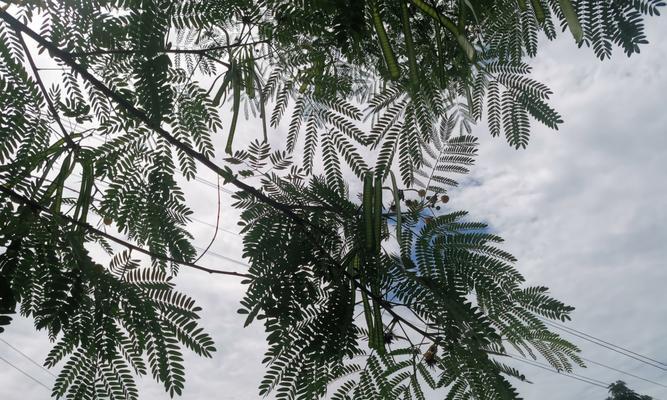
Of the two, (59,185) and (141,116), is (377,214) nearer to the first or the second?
(141,116)

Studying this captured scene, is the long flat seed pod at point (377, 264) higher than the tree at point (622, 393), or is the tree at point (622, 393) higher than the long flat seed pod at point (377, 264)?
the tree at point (622, 393)

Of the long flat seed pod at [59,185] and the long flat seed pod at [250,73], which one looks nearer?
the long flat seed pod at [59,185]

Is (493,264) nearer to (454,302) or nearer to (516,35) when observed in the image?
(454,302)

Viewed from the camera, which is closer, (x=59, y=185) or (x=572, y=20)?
(x=572, y=20)

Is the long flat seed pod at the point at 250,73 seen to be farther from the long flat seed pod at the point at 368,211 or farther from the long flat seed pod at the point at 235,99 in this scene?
the long flat seed pod at the point at 368,211

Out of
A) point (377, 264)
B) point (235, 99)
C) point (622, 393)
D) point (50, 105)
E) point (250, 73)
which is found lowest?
point (377, 264)

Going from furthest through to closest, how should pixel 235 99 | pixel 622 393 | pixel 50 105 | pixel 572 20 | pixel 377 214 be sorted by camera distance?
pixel 622 393 < pixel 50 105 < pixel 235 99 < pixel 377 214 < pixel 572 20

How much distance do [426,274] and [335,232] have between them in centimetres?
31

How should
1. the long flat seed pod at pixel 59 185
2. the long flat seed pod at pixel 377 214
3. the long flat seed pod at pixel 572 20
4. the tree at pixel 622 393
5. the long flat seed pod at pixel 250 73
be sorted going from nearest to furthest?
the long flat seed pod at pixel 572 20 → the long flat seed pod at pixel 377 214 → the long flat seed pod at pixel 59 185 → the long flat seed pod at pixel 250 73 → the tree at pixel 622 393

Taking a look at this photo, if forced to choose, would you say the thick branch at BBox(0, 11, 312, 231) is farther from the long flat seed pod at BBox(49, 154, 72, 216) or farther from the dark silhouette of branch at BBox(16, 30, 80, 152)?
the long flat seed pod at BBox(49, 154, 72, 216)

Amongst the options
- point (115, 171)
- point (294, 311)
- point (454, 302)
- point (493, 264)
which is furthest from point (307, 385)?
point (115, 171)

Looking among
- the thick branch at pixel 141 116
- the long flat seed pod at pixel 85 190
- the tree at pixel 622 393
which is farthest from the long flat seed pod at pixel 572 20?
the tree at pixel 622 393

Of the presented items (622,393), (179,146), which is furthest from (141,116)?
(622,393)

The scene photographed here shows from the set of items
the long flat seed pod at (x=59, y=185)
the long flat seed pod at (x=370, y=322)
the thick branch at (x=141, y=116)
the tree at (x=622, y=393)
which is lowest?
the long flat seed pod at (x=370, y=322)
